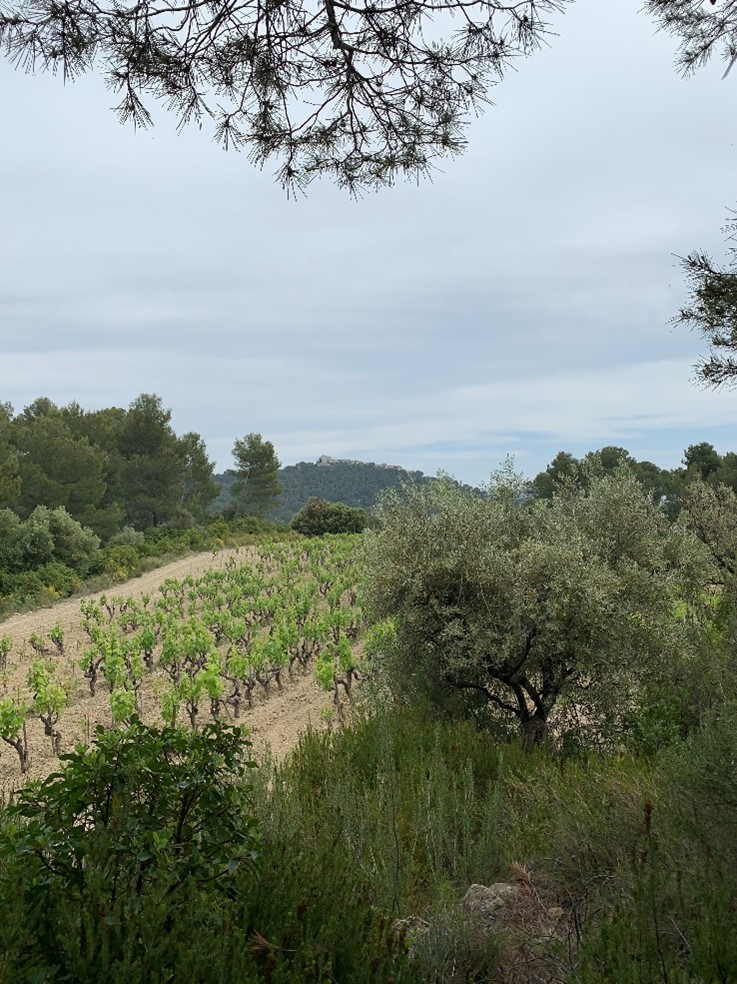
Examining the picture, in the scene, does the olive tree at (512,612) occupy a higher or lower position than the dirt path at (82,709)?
higher

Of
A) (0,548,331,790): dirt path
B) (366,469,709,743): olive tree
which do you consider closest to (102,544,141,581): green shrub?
(0,548,331,790): dirt path

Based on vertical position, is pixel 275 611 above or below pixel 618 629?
below

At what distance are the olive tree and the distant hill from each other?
67.7 meters

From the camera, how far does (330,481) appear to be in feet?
298

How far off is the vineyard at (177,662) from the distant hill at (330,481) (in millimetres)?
55011

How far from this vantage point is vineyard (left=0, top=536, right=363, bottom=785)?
35.5 ft

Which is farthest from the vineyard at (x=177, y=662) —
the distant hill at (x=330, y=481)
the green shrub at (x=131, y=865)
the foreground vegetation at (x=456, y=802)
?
the distant hill at (x=330, y=481)

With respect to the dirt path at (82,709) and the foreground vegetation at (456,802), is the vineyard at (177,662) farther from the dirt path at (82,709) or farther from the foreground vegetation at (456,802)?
the foreground vegetation at (456,802)

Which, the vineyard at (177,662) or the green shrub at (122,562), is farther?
the green shrub at (122,562)

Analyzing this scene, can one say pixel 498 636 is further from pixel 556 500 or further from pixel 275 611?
pixel 275 611

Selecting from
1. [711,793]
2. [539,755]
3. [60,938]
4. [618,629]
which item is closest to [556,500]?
[618,629]

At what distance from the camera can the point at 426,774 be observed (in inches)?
248

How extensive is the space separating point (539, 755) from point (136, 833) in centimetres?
523

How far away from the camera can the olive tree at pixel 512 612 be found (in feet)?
24.6
